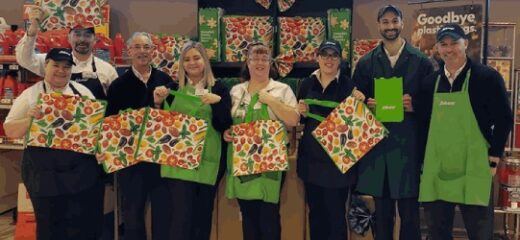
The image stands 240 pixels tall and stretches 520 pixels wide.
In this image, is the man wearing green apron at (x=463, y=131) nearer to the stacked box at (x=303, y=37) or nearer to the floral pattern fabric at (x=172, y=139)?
the floral pattern fabric at (x=172, y=139)

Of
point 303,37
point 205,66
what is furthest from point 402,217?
point 303,37

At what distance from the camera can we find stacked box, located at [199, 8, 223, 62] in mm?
4617

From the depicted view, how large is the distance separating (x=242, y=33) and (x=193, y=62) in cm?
136

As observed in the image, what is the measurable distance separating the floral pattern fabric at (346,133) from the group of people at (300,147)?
63 millimetres

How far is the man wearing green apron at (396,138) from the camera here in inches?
130

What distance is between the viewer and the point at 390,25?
3.28 meters

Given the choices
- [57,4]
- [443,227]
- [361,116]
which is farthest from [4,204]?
[443,227]

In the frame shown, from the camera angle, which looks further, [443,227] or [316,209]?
[316,209]

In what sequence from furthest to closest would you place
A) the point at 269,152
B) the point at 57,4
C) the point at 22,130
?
the point at 57,4 → the point at 269,152 → the point at 22,130

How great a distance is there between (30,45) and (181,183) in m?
1.31

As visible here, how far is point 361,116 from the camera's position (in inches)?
128

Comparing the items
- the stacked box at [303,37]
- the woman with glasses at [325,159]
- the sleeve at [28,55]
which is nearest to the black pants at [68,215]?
the sleeve at [28,55]

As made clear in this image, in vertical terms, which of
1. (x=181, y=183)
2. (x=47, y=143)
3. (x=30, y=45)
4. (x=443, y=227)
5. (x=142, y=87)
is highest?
(x=30, y=45)

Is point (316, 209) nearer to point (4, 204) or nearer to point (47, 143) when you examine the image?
point (47, 143)
